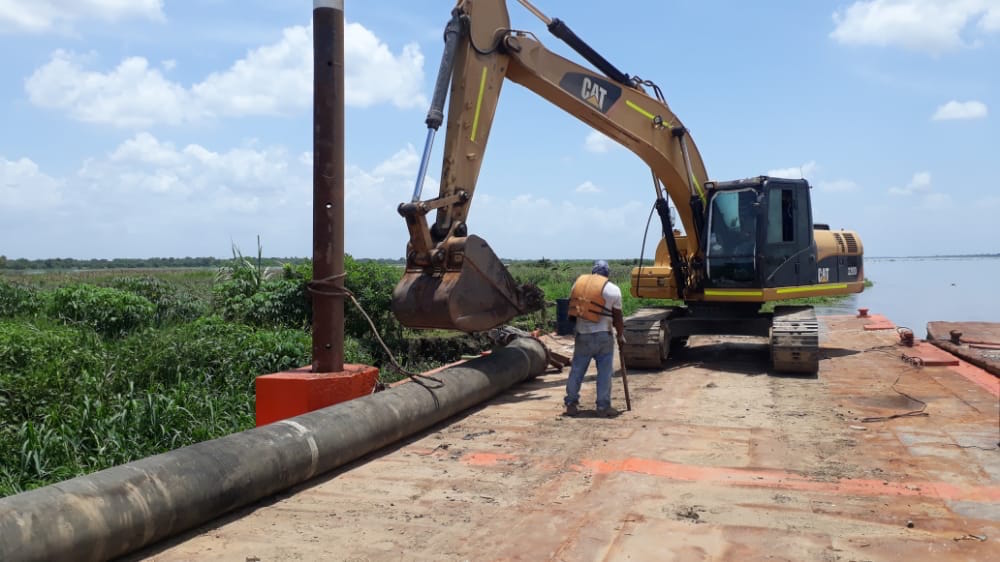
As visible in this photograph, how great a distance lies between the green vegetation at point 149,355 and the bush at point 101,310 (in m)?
0.02

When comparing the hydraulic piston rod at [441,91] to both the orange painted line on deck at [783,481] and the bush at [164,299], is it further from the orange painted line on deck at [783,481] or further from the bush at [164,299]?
the bush at [164,299]

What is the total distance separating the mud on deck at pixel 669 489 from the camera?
4422mm

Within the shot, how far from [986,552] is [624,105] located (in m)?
7.81

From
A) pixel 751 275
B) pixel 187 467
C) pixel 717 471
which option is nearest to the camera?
pixel 187 467

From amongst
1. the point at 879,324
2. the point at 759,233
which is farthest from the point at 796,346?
the point at 879,324

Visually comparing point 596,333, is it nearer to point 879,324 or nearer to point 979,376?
point 979,376

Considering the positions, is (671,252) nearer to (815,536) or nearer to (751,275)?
(751,275)

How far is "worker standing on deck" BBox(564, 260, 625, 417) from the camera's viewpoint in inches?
323

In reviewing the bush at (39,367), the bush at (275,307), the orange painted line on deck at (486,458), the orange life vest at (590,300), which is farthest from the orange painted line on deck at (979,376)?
the bush at (39,367)

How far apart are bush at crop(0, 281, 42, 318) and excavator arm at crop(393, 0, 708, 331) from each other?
730cm

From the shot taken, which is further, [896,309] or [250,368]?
[896,309]

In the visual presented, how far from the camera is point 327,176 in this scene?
23.5 ft

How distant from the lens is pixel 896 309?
93.2 ft

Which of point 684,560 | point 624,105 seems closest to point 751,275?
point 624,105
